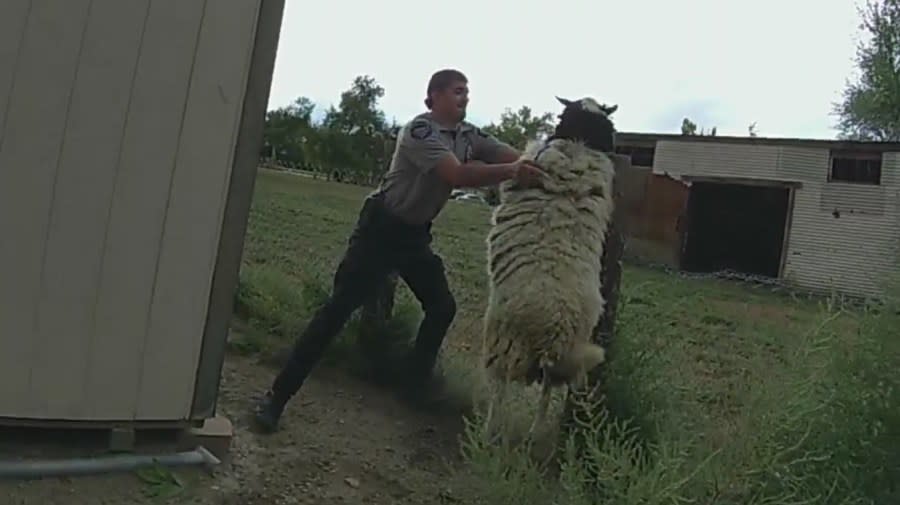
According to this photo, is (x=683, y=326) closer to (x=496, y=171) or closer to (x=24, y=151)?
(x=496, y=171)

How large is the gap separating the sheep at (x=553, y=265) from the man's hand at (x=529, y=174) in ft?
0.07

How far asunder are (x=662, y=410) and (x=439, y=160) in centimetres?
134

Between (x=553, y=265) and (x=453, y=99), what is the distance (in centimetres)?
101

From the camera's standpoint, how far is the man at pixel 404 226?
375cm

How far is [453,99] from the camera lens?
3.84 meters

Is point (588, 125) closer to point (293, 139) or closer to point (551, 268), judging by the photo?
point (551, 268)

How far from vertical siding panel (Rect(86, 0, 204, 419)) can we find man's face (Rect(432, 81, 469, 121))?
1138mm

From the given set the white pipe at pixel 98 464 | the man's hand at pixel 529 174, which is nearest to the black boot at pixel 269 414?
the white pipe at pixel 98 464

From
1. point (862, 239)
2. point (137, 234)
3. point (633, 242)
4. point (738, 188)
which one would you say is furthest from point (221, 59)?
point (738, 188)

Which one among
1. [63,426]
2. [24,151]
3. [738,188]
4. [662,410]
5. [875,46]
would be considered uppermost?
[875,46]

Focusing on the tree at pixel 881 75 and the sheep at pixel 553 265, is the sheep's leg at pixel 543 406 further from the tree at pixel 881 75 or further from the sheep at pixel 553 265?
the tree at pixel 881 75

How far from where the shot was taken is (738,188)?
20.6 metres

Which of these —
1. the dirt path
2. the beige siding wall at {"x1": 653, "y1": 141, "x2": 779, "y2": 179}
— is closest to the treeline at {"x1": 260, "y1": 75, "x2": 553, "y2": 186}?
the beige siding wall at {"x1": 653, "y1": 141, "x2": 779, "y2": 179}

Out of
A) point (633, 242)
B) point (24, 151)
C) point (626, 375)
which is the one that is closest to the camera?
point (24, 151)
